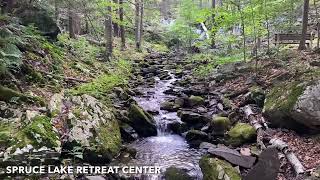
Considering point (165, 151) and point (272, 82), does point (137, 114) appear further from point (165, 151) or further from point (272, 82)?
point (272, 82)

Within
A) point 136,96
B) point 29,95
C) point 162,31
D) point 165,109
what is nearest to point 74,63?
point 136,96

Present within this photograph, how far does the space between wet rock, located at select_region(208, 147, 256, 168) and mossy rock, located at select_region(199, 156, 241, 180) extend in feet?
0.82

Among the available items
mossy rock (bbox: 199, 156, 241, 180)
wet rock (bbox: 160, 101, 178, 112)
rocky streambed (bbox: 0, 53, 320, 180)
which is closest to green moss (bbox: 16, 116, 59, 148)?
rocky streambed (bbox: 0, 53, 320, 180)

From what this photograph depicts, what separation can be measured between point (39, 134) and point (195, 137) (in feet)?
16.2

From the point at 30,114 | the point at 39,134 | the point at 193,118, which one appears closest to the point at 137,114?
the point at 193,118

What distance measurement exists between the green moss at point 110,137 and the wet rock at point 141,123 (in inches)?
38.7

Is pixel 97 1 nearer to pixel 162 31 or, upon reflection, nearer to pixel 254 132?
pixel 254 132

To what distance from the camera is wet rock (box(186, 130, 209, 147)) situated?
398 inches

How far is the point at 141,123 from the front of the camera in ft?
35.4

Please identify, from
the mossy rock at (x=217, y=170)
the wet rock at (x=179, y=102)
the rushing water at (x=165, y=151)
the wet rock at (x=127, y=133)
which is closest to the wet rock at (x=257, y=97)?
the rushing water at (x=165, y=151)

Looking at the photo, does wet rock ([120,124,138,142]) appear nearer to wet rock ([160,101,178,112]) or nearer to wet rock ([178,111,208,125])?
wet rock ([178,111,208,125])

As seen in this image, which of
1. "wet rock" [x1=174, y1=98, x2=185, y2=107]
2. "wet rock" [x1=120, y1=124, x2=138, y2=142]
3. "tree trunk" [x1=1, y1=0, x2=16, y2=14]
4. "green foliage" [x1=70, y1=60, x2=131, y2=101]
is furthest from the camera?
"wet rock" [x1=174, y1=98, x2=185, y2=107]

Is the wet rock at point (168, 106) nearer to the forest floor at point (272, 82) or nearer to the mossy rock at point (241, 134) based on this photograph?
the forest floor at point (272, 82)

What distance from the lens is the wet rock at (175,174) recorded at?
7719 millimetres
